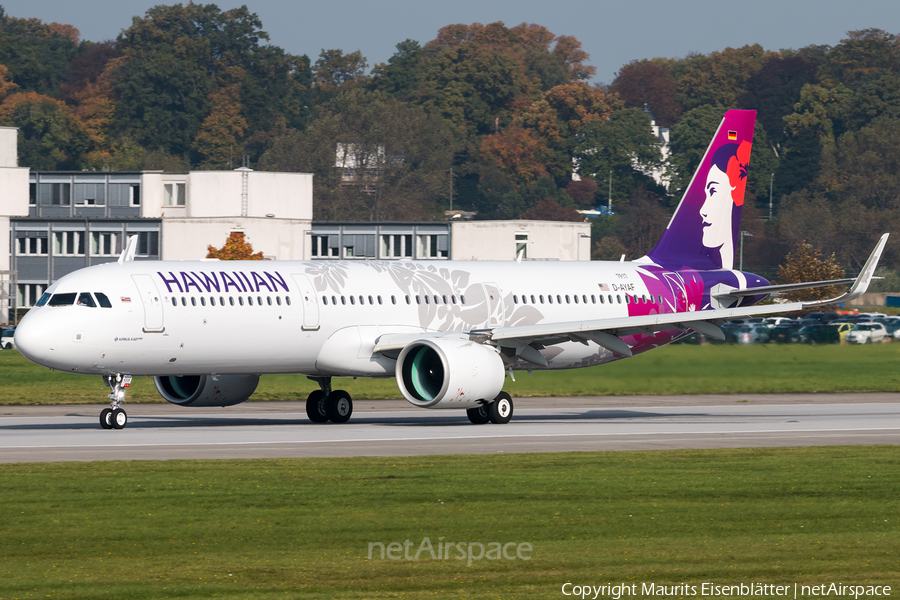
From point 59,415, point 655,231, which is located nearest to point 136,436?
point 59,415

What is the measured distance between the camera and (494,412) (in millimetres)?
36219

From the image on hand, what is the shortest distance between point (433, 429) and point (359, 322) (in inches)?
140

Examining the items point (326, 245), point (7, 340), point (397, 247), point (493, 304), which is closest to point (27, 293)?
point (326, 245)

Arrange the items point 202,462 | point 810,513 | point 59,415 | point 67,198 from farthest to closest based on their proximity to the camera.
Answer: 1. point 67,198
2. point 59,415
3. point 202,462
4. point 810,513

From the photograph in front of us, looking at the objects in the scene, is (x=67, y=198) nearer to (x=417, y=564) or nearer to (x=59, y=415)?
(x=59, y=415)

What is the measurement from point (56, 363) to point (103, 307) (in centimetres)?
171

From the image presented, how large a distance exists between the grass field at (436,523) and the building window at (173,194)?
317ft

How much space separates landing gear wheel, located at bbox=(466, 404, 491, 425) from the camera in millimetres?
36344

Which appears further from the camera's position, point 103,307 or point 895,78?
point 895,78

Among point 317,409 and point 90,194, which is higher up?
point 90,194

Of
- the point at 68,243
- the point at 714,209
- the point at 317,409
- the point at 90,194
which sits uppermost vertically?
the point at 90,194

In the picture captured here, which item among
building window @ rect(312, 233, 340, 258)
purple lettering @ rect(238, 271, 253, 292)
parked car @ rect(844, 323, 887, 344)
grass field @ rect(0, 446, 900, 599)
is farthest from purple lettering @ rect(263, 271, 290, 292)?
building window @ rect(312, 233, 340, 258)

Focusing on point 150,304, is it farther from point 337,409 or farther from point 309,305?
point 337,409

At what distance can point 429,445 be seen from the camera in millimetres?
29922
